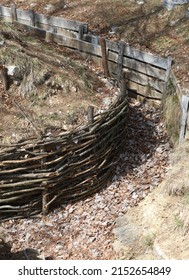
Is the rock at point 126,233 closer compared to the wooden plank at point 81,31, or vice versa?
the rock at point 126,233

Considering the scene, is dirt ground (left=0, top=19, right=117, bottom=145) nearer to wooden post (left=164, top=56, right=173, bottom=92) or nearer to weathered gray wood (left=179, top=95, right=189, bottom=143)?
wooden post (left=164, top=56, right=173, bottom=92)

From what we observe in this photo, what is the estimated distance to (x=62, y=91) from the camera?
938 cm

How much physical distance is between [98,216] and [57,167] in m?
1.18

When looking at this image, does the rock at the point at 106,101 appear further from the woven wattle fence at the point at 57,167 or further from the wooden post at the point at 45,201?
the wooden post at the point at 45,201

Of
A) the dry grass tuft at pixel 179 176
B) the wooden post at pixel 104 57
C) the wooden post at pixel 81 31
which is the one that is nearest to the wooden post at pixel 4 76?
the wooden post at pixel 104 57

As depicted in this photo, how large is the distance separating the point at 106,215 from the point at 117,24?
6.49 meters

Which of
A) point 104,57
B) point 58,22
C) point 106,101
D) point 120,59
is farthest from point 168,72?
point 58,22

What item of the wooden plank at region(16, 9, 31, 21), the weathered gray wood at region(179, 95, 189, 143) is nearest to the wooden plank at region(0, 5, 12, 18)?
the wooden plank at region(16, 9, 31, 21)

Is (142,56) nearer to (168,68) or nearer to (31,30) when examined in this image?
(168,68)

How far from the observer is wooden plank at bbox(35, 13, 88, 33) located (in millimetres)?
12109

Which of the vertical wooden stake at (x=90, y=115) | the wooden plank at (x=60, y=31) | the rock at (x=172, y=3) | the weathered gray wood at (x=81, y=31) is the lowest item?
the vertical wooden stake at (x=90, y=115)

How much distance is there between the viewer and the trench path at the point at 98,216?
758cm

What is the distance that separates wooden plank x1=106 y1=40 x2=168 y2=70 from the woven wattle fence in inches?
77.5

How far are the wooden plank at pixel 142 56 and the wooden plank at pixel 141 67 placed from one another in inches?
4.1
